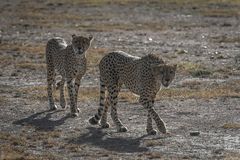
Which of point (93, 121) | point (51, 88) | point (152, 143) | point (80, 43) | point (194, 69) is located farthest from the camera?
point (194, 69)

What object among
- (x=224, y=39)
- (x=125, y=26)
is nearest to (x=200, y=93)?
(x=224, y=39)

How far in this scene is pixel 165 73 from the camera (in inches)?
664

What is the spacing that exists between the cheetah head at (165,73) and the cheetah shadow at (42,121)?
2.77m

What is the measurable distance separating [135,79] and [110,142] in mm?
1719

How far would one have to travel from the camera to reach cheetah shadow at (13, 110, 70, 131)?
59.8 ft

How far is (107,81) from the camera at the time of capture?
18328 mm

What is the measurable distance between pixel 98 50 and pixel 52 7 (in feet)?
86.1

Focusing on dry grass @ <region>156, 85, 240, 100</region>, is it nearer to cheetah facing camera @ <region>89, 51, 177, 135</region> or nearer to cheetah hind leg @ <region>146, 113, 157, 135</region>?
cheetah facing camera @ <region>89, 51, 177, 135</region>

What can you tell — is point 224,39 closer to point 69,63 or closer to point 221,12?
point 221,12

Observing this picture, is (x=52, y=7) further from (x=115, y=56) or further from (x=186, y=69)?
(x=115, y=56)

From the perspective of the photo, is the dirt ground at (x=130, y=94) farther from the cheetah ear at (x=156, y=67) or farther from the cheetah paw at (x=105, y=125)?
the cheetah ear at (x=156, y=67)

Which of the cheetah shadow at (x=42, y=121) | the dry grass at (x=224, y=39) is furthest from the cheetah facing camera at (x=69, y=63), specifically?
the dry grass at (x=224, y=39)

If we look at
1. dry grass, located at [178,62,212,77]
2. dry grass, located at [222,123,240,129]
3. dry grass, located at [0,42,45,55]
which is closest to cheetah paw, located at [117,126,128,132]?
dry grass, located at [222,123,240,129]

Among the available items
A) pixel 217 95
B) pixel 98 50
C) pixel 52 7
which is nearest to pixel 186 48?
pixel 98 50
